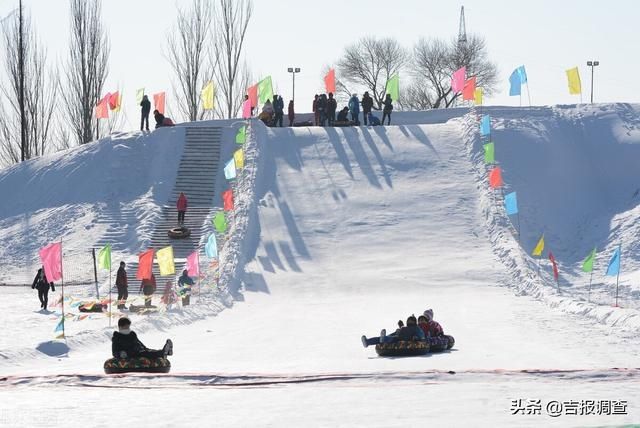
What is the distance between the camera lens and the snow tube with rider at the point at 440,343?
20.6 m

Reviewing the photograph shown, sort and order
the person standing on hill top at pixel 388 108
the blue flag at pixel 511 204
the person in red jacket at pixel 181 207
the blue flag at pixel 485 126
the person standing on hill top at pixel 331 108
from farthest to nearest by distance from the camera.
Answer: the person standing on hill top at pixel 388 108, the person standing on hill top at pixel 331 108, the blue flag at pixel 485 126, the person in red jacket at pixel 181 207, the blue flag at pixel 511 204

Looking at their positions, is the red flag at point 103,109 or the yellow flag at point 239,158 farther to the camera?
the red flag at point 103,109

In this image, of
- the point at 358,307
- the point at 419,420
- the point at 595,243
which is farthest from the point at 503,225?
the point at 419,420

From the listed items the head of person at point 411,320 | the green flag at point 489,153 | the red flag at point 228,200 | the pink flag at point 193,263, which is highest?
the green flag at point 489,153

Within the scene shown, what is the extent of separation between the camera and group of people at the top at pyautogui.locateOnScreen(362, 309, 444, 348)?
66.5 feet

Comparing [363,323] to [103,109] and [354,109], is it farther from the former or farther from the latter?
[103,109]

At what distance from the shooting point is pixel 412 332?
2033 cm

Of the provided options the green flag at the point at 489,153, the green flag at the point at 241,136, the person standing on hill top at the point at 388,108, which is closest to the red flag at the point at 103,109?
the green flag at the point at 241,136

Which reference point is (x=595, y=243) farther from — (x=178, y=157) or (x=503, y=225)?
(x=178, y=157)

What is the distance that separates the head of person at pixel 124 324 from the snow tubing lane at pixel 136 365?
0.46 metres

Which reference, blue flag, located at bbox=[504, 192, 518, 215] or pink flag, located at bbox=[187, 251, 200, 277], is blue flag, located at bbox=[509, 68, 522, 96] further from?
pink flag, located at bbox=[187, 251, 200, 277]

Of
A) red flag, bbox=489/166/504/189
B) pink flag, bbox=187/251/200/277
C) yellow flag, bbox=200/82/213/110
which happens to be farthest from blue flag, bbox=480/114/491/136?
pink flag, bbox=187/251/200/277

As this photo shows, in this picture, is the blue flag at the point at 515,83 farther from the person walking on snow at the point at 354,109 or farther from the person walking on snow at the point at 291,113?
the person walking on snow at the point at 291,113

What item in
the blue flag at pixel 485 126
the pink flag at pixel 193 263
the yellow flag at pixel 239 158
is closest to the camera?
the pink flag at pixel 193 263
